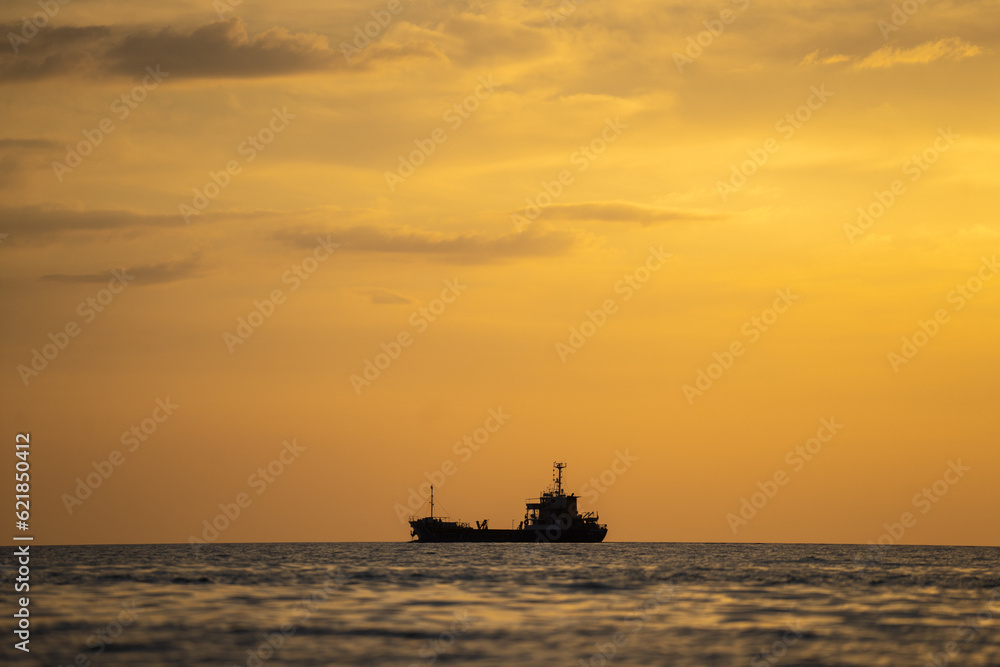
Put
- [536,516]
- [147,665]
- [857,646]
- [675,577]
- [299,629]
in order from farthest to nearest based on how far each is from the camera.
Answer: [536,516] < [675,577] < [299,629] < [857,646] < [147,665]

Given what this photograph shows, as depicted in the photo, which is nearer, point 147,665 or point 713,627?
point 147,665

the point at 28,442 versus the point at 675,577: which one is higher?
the point at 28,442

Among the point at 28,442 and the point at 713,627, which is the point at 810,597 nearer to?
the point at 713,627

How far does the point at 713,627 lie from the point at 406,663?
676 inches

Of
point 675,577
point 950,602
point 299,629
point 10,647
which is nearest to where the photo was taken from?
point 10,647

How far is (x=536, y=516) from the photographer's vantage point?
197000 millimetres

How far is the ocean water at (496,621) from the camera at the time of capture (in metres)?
36.7

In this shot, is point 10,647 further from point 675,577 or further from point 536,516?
point 536,516

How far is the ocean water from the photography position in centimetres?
3672

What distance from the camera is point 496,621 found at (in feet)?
154

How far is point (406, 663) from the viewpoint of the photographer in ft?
115

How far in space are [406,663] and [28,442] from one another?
71.4ft

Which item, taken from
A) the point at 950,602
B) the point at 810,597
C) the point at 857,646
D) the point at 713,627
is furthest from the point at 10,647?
the point at 950,602

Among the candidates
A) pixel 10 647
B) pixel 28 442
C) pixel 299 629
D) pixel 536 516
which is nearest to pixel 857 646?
pixel 299 629
